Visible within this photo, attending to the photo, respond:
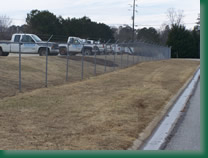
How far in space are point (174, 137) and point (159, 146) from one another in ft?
3.15

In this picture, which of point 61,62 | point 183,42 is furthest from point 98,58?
point 183,42

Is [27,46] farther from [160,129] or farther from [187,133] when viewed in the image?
[187,133]

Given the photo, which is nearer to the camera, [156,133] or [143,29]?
[156,133]

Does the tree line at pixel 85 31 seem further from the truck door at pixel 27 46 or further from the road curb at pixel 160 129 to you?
the road curb at pixel 160 129

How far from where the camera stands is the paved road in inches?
267

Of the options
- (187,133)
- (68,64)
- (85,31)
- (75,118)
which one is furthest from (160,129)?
(85,31)

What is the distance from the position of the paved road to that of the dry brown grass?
2.63 feet

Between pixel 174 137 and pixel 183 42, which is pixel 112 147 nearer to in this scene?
pixel 174 137

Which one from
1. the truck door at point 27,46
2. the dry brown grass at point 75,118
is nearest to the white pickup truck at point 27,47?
the truck door at point 27,46

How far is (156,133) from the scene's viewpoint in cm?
793

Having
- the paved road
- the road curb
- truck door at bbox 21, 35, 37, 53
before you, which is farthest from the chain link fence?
the paved road

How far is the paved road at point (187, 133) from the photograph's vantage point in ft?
22.2

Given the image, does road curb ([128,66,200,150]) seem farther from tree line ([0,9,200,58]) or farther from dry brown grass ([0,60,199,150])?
tree line ([0,9,200,58])

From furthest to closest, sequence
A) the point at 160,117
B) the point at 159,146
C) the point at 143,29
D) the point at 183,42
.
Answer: the point at 143,29
the point at 183,42
the point at 160,117
the point at 159,146
